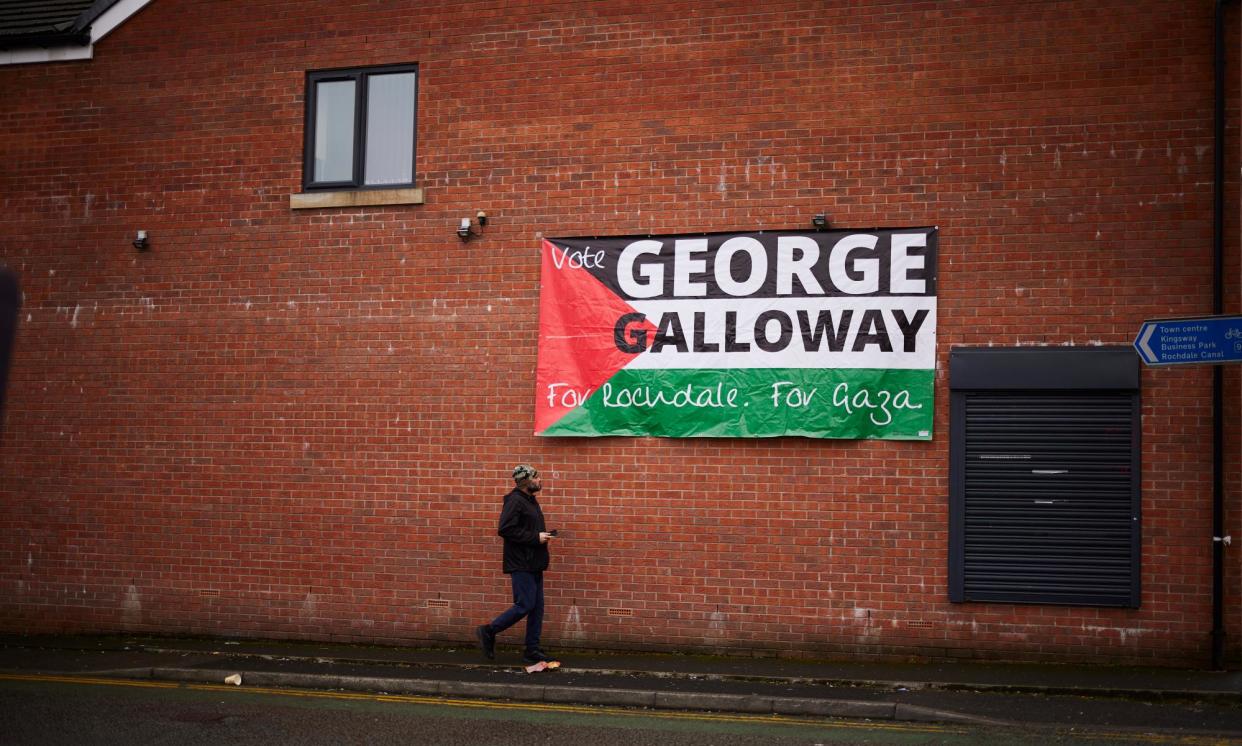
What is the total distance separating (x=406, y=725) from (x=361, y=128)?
22.0 ft

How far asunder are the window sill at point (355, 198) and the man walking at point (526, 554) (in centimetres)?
340

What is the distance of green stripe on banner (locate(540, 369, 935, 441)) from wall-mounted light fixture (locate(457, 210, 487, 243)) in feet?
6.96

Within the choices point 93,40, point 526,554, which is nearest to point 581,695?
point 526,554

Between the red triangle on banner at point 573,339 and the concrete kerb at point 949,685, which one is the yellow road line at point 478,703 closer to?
the concrete kerb at point 949,685

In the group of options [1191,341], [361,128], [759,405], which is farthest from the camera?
[361,128]

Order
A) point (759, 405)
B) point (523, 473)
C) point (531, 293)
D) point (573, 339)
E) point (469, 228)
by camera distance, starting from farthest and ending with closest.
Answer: point (469, 228)
point (531, 293)
point (573, 339)
point (759, 405)
point (523, 473)

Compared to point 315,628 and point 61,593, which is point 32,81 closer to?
point 61,593

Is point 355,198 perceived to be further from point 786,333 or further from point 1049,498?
point 1049,498

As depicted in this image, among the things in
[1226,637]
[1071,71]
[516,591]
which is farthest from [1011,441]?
[516,591]

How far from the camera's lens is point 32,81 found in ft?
43.5

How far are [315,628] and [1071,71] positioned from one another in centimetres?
934

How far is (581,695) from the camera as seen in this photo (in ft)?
31.0

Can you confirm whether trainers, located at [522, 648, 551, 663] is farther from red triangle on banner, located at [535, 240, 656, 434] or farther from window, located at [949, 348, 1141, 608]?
window, located at [949, 348, 1141, 608]

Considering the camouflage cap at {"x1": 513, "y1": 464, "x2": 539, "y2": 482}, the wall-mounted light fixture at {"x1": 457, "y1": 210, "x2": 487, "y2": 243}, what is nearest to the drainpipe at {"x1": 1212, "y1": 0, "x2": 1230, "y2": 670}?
the camouflage cap at {"x1": 513, "y1": 464, "x2": 539, "y2": 482}
